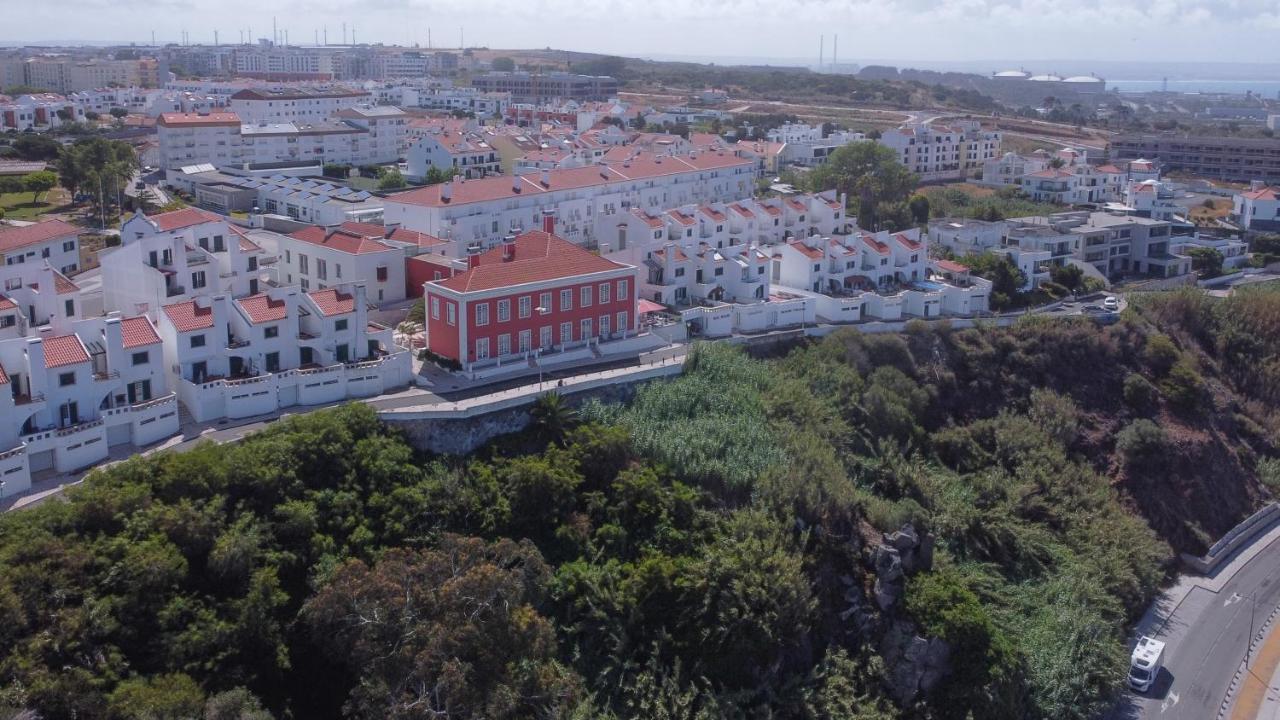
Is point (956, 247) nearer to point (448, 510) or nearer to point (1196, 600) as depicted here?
point (1196, 600)

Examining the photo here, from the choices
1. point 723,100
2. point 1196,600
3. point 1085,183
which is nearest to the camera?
point 1196,600

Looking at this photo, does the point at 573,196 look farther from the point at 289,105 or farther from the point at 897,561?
the point at 289,105

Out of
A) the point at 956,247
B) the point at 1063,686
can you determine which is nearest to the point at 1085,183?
the point at 956,247

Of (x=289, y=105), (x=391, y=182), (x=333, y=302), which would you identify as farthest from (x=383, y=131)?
(x=333, y=302)

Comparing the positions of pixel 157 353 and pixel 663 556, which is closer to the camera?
pixel 663 556

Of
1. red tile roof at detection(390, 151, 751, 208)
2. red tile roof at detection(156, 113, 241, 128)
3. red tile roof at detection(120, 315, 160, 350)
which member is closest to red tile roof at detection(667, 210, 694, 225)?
red tile roof at detection(390, 151, 751, 208)

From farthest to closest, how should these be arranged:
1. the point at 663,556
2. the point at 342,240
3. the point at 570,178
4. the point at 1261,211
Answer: the point at 1261,211 → the point at 570,178 → the point at 342,240 → the point at 663,556
